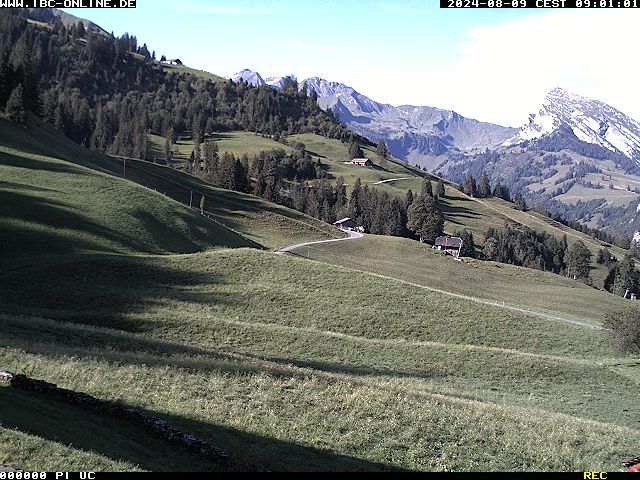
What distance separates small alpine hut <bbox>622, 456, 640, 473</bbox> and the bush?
102ft

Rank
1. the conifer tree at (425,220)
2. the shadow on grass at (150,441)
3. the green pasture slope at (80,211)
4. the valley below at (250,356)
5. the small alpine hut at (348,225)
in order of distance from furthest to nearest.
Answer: the small alpine hut at (348,225)
the conifer tree at (425,220)
the green pasture slope at (80,211)
the valley below at (250,356)
the shadow on grass at (150,441)

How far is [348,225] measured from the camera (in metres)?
173

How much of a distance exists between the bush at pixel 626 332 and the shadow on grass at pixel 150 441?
129ft

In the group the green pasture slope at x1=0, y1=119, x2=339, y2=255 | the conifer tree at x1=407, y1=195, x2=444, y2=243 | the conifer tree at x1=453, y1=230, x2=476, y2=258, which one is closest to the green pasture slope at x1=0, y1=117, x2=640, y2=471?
the green pasture slope at x1=0, y1=119, x2=339, y2=255

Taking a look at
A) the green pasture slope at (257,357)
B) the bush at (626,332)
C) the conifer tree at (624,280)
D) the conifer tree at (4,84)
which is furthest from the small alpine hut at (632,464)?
the conifer tree at (624,280)

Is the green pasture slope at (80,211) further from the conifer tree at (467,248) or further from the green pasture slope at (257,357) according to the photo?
the conifer tree at (467,248)

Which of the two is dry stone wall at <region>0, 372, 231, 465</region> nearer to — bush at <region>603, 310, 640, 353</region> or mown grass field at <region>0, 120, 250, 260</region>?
mown grass field at <region>0, 120, 250, 260</region>

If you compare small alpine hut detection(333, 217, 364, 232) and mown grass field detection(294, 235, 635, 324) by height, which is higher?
small alpine hut detection(333, 217, 364, 232)

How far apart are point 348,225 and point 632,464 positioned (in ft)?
497

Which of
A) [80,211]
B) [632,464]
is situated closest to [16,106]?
[80,211]

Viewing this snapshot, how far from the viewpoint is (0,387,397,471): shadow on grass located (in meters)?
16.2

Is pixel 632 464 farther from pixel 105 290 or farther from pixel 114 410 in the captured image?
pixel 105 290

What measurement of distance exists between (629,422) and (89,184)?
7155 centimetres

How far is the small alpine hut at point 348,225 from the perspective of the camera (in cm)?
16923
